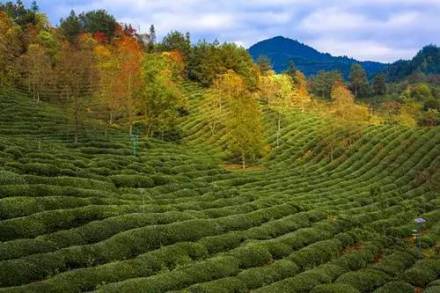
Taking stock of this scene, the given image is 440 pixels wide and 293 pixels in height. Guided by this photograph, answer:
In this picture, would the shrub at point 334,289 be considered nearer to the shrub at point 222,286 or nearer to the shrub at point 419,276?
the shrub at point 222,286

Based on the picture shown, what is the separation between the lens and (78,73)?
9331 cm

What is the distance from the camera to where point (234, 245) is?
113 feet

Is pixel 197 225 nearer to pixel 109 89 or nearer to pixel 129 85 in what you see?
pixel 109 89

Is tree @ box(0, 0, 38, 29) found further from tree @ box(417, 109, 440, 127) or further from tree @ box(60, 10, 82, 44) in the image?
tree @ box(417, 109, 440, 127)

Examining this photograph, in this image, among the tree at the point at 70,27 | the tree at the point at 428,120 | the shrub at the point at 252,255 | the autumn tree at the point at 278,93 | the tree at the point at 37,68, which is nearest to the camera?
the shrub at the point at 252,255

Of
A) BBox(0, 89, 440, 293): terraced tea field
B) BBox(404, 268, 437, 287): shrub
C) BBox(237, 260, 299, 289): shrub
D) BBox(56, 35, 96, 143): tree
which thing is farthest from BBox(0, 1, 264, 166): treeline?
BBox(404, 268, 437, 287): shrub

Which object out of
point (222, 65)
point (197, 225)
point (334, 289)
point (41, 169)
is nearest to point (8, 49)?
point (222, 65)

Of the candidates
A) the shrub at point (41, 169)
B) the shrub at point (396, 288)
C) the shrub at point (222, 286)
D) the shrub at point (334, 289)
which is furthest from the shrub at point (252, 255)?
the shrub at point (41, 169)

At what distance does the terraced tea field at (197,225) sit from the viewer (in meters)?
26.5

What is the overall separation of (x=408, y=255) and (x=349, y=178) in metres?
37.7

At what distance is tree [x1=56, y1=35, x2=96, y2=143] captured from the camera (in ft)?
281

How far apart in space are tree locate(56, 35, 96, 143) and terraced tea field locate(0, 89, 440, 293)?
1310 centimetres

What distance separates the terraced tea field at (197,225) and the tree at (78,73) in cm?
1310

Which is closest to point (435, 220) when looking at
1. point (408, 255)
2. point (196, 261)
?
point (408, 255)
